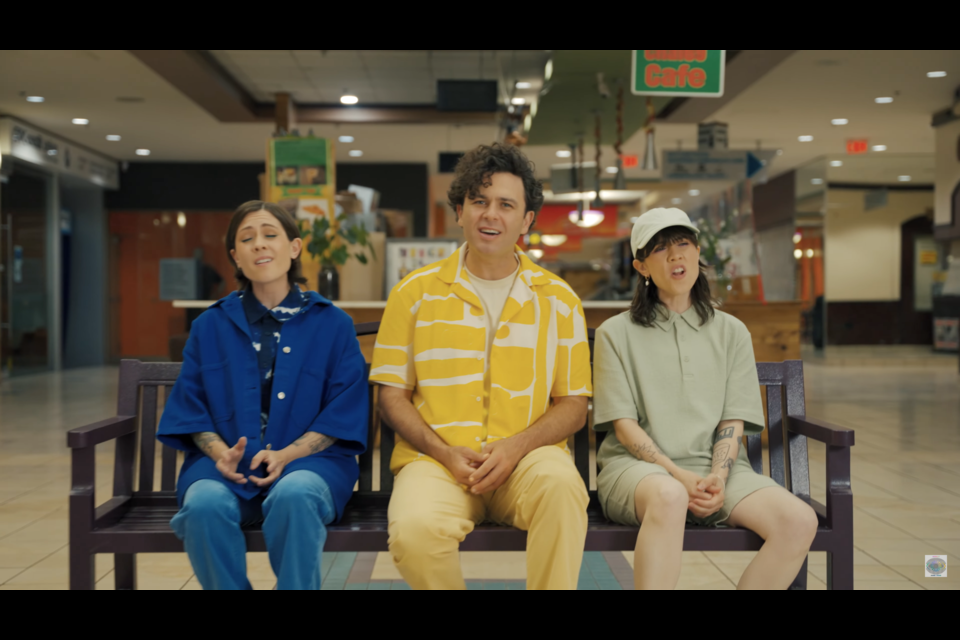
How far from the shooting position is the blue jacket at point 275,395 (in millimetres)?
2066

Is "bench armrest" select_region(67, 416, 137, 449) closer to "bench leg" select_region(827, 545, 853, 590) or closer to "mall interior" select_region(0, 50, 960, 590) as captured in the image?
"mall interior" select_region(0, 50, 960, 590)

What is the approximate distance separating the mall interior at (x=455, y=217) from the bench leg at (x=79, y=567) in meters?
0.34

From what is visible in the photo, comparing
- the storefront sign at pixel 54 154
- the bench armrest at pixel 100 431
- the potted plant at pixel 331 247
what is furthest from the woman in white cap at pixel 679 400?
the storefront sign at pixel 54 154

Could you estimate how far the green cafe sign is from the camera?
4.09 m

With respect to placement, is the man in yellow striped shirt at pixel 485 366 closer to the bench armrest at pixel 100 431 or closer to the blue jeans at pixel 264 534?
the blue jeans at pixel 264 534

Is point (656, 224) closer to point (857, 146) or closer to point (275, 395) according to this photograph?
point (275, 395)

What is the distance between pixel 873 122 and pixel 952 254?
2.19 meters

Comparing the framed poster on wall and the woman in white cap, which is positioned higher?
the framed poster on wall

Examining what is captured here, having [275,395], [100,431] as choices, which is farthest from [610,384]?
[100,431]

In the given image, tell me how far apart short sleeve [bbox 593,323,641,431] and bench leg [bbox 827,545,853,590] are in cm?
60

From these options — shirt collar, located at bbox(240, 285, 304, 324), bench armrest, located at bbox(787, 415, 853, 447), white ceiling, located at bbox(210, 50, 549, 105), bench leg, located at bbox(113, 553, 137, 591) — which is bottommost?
bench leg, located at bbox(113, 553, 137, 591)

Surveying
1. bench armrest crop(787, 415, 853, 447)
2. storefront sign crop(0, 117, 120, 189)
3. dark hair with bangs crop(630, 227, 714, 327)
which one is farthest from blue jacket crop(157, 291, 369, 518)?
storefront sign crop(0, 117, 120, 189)

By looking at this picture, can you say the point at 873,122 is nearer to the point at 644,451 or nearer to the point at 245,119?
the point at 245,119

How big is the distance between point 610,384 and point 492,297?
1.32 feet
